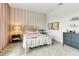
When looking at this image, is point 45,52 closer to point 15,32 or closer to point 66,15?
point 66,15

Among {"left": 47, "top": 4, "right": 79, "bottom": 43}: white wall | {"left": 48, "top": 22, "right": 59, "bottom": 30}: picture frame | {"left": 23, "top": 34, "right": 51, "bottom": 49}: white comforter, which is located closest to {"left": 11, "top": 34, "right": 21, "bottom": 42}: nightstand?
{"left": 23, "top": 34, "right": 51, "bottom": 49}: white comforter

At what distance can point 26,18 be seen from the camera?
6.61 metres

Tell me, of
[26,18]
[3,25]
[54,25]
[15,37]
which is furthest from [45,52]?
[26,18]

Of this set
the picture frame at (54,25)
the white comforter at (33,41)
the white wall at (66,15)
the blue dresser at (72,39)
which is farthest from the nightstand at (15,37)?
the blue dresser at (72,39)

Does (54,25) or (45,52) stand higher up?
(54,25)

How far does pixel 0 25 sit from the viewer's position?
3.70 m

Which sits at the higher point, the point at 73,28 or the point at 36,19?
the point at 36,19

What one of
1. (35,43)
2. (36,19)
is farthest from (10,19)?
(35,43)

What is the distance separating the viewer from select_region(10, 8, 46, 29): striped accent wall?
20.3ft

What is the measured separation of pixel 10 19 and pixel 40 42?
323 centimetres

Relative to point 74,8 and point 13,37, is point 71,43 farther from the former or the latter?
point 13,37

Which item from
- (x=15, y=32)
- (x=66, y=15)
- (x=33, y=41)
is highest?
(x=66, y=15)

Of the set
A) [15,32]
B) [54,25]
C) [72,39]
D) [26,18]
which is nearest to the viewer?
[72,39]

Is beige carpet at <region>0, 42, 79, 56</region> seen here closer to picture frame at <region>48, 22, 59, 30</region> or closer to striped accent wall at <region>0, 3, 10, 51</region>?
striped accent wall at <region>0, 3, 10, 51</region>
